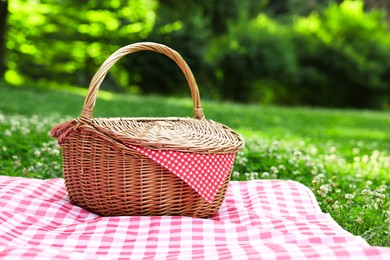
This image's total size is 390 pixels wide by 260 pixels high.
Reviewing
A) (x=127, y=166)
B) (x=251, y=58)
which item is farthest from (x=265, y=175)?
(x=251, y=58)

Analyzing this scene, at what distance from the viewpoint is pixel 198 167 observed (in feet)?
8.97

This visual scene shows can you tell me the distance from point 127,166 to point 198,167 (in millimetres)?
348

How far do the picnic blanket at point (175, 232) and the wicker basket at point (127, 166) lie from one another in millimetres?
122

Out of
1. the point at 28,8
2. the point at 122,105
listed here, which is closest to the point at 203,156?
the point at 122,105

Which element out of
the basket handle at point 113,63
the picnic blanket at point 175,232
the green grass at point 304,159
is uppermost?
the basket handle at point 113,63

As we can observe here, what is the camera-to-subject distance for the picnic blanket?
2006mm

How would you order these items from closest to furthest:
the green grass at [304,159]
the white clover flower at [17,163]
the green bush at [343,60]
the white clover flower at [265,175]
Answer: the green grass at [304,159] < the white clover flower at [265,175] < the white clover flower at [17,163] < the green bush at [343,60]

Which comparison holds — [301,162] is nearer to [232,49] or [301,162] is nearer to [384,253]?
[384,253]

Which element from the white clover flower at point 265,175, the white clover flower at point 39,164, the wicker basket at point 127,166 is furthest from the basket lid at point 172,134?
the white clover flower at point 39,164

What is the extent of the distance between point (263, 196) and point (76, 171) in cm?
108

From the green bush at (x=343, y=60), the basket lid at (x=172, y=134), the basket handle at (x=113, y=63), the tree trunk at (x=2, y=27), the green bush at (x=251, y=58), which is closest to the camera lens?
the basket lid at (x=172, y=134)

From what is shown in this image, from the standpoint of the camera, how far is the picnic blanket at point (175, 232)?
2006 mm

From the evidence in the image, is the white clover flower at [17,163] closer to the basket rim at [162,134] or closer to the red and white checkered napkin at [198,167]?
the basket rim at [162,134]

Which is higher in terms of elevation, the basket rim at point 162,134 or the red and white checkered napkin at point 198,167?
the basket rim at point 162,134
